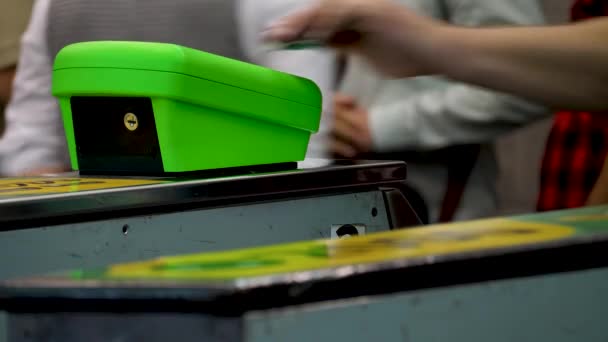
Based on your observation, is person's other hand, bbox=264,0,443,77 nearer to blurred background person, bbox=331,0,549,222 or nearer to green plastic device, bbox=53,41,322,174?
green plastic device, bbox=53,41,322,174

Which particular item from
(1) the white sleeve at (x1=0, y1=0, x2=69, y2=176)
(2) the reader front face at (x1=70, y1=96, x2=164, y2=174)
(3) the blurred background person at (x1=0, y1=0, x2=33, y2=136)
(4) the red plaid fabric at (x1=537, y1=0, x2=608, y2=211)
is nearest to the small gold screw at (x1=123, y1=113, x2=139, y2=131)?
(2) the reader front face at (x1=70, y1=96, x2=164, y2=174)

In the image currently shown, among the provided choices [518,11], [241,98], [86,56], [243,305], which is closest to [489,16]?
[518,11]

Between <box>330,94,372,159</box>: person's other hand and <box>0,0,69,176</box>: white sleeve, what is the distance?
0.52 m

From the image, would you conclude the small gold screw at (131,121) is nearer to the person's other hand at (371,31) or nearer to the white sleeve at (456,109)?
the person's other hand at (371,31)

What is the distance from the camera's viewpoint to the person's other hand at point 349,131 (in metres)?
1.89

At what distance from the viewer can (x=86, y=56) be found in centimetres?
146

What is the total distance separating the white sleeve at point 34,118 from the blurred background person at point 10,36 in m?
0.41

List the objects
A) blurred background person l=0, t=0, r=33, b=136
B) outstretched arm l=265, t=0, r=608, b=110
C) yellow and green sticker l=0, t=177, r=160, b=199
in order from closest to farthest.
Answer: outstretched arm l=265, t=0, r=608, b=110
yellow and green sticker l=0, t=177, r=160, b=199
blurred background person l=0, t=0, r=33, b=136

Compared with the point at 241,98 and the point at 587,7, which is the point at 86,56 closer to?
the point at 241,98

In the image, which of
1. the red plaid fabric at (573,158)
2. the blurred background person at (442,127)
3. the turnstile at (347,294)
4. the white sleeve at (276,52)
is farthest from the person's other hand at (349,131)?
the turnstile at (347,294)

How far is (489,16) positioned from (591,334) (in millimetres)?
1063

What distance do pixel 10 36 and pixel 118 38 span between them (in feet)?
2.49

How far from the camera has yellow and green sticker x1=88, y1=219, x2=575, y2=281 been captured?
28.0 inches

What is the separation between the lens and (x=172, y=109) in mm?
1398
